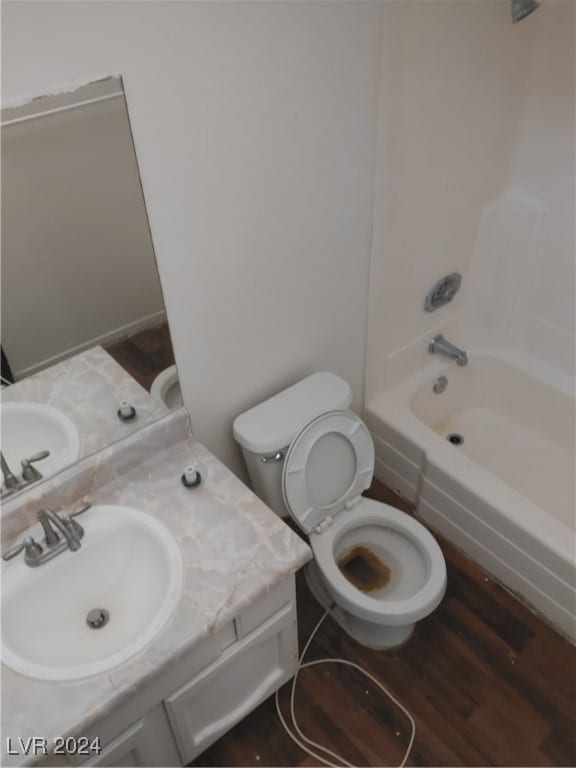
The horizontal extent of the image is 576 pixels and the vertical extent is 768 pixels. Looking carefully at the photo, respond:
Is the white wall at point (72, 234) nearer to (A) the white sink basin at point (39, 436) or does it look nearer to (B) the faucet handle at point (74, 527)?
(A) the white sink basin at point (39, 436)

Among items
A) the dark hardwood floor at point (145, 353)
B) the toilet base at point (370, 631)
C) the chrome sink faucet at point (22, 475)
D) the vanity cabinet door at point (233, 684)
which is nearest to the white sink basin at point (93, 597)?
the chrome sink faucet at point (22, 475)

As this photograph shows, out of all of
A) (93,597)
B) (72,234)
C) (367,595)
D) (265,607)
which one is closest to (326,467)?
(367,595)

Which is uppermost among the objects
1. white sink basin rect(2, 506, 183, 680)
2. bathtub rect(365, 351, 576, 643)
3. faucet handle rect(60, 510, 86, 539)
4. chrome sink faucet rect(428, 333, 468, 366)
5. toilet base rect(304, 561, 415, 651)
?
faucet handle rect(60, 510, 86, 539)

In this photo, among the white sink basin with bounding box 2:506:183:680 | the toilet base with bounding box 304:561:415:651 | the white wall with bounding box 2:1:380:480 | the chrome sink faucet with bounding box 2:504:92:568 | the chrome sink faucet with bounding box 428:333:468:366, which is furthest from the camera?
the chrome sink faucet with bounding box 428:333:468:366

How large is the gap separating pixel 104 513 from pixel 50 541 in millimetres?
142

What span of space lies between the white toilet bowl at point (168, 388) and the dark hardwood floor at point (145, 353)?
0.04 ft

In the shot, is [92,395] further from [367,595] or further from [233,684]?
[367,595]

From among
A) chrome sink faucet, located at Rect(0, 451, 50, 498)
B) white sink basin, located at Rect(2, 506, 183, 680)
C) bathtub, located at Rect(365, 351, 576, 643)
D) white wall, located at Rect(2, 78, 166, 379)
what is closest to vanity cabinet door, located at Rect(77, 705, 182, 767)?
white sink basin, located at Rect(2, 506, 183, 680)

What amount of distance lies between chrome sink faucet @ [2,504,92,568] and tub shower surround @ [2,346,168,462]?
173mm

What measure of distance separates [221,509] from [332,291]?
778mm

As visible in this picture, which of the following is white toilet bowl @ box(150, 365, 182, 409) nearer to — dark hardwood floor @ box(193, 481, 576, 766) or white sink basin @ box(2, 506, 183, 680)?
white sink basin @ box(2, 506, 183, 680)

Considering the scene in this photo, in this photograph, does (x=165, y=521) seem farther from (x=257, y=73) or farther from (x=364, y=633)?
(x=257, y=73)

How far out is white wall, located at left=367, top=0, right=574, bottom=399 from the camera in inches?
68.4

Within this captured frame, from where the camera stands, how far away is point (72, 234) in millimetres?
1357
